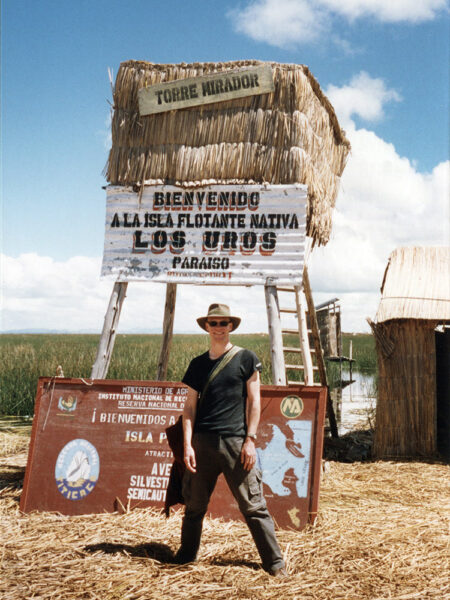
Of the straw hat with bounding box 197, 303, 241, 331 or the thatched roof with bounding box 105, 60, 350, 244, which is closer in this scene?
the straw hat with bounding box 197, 303, 241, 331

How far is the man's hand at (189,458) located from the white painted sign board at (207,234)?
329 centimetres

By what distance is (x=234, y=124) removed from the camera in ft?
26.2

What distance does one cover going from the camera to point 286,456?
21.0 feet

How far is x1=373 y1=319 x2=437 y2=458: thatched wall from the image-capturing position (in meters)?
10.0

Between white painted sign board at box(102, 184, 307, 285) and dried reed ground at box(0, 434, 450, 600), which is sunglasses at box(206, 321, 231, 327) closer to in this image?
dried reed ground at box(0, 434, 450, 600)

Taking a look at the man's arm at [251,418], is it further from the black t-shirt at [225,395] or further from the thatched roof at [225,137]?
the thatched roof at [225,137]

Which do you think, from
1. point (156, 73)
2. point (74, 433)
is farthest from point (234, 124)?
point (74, 433)

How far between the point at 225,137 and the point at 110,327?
3078 millimetres

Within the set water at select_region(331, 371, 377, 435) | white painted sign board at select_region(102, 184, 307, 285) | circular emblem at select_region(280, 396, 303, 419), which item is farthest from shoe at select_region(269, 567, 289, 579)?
water at select_region(331, 371, 377, 435)

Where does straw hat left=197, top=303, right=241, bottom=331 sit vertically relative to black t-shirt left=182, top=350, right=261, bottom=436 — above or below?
above

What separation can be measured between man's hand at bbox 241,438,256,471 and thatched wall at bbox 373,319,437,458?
19.5ft

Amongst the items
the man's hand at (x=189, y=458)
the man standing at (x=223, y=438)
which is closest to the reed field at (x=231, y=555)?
the man standing at (x=223, y=438)

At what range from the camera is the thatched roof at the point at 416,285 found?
9.98 m

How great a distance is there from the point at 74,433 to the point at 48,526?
1103mm
